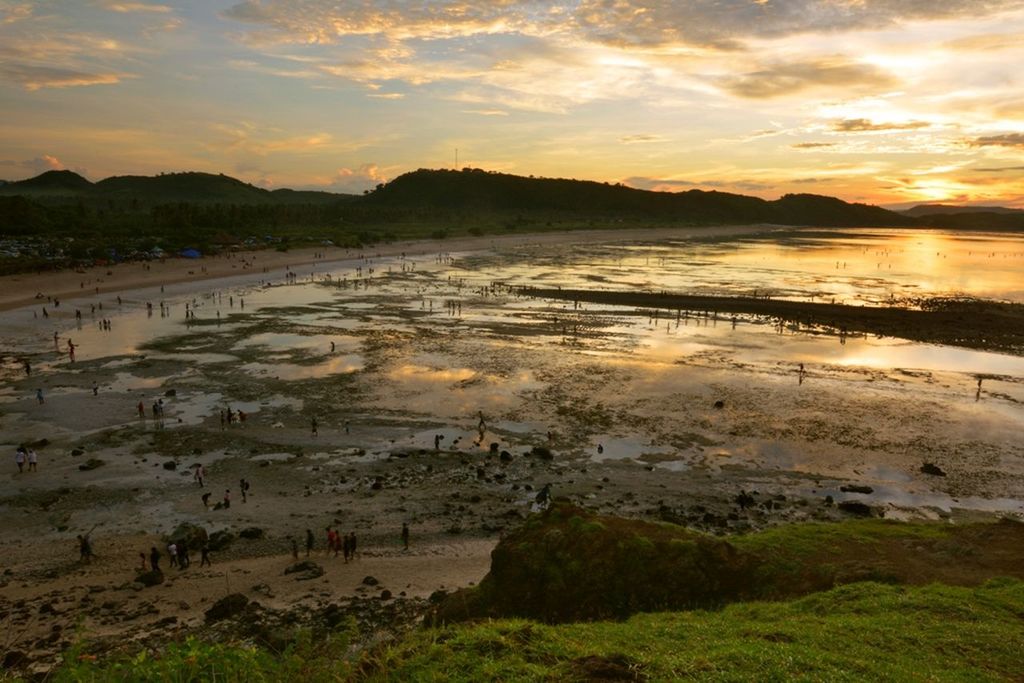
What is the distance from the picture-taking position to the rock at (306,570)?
65.7 ft

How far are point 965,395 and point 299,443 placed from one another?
41.6 meters

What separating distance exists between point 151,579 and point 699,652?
17.2 meters

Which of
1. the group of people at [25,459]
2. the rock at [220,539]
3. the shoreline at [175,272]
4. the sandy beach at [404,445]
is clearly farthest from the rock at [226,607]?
the shoreline at [175,272]

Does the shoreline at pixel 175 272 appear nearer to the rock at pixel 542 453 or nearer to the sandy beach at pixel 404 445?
the sandy beach at pixel 404 445

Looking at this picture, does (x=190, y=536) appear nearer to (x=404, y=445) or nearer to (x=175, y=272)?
(x=404, y=445)

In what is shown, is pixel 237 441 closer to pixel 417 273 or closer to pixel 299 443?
pixel 299 443

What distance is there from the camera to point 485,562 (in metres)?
21.2

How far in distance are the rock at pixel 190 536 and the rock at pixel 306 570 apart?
3612 mm

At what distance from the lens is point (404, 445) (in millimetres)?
30906

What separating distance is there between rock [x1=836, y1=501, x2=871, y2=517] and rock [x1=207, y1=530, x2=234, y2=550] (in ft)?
78.7

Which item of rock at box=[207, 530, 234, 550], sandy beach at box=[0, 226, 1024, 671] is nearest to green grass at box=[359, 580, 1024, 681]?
sandy beach at box=[0, 226, 1024, 671]

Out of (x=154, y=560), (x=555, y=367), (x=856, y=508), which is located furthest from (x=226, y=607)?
(x=555, y=367)

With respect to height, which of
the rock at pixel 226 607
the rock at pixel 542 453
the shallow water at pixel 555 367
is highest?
the shallow water at pixel 555 367

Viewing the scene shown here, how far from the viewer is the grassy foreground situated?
9398 mm
